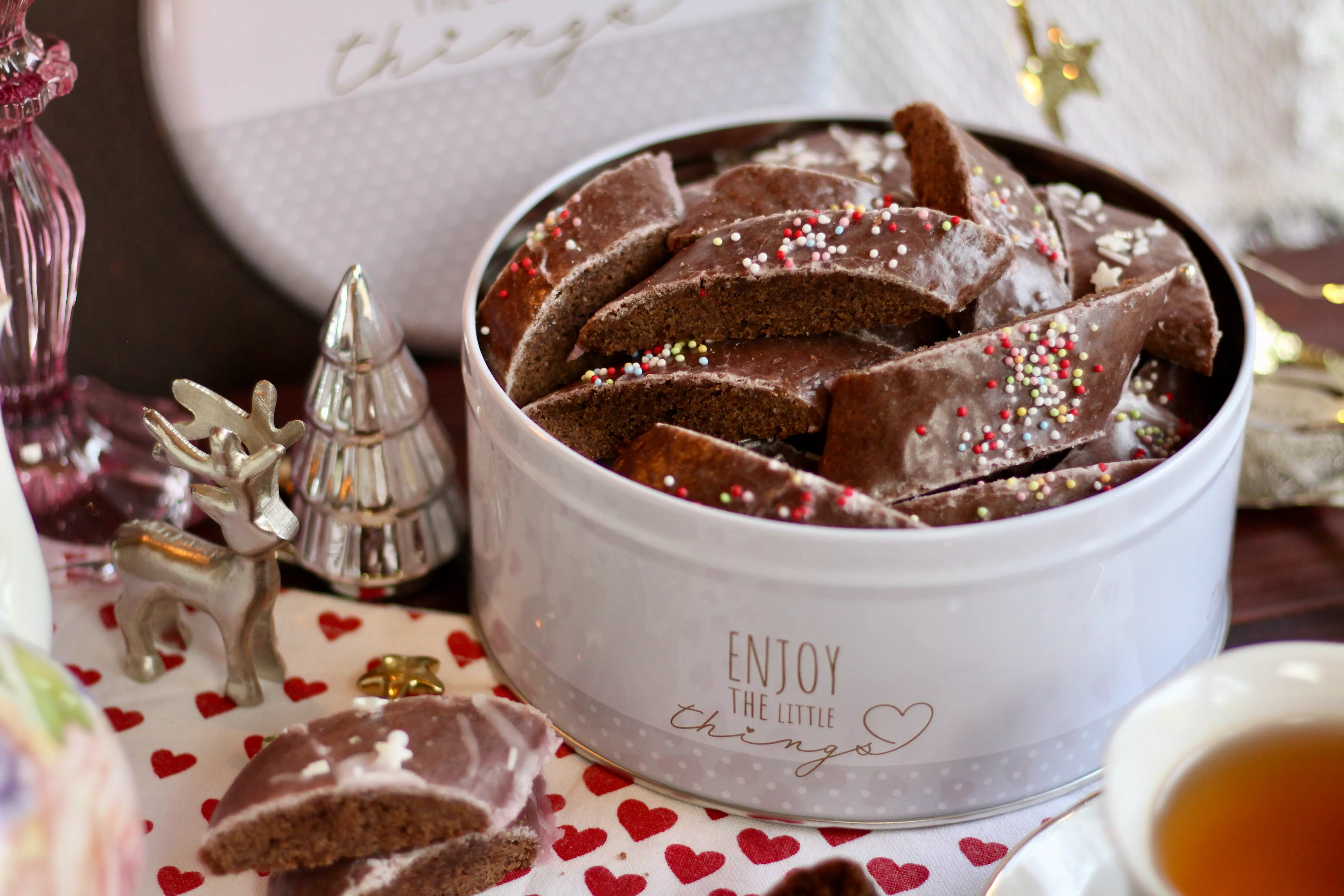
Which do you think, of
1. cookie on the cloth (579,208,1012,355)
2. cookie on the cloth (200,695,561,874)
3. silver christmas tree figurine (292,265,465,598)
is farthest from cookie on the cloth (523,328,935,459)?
cookie on the cloth (200,695,561,874)

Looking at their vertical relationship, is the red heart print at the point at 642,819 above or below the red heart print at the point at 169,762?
below

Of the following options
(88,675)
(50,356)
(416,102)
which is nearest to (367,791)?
(88,675)

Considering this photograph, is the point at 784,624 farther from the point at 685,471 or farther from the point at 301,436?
→ the point at 301,436

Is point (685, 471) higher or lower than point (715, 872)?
higher

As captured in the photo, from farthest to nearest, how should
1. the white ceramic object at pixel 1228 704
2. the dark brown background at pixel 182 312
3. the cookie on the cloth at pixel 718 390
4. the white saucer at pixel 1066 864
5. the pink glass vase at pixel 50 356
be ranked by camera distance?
the dark brown background at pixel 182 312
the pink glass vase at pixel 50 356
the cookie on the cloth at pixel 718 390
the white saucer at pixel 1066 864
the white ceramic object at pixel 1228 704

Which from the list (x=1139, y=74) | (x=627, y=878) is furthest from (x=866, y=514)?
(x=1139, y=74)

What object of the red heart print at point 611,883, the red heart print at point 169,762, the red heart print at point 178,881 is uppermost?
the red heart print at point 169,762

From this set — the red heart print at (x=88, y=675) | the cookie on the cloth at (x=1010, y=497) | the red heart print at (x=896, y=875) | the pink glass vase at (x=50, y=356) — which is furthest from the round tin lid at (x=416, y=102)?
the red heart print at (x=896, y=875)

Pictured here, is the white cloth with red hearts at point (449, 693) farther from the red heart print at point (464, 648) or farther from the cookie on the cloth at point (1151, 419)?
the cookie on the cloth at point (1151, 419)
